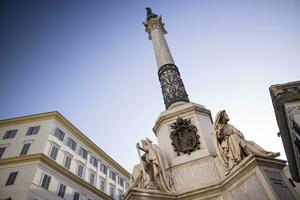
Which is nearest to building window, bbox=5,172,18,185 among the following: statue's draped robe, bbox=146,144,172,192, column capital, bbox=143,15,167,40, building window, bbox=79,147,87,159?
building window, bbox=79,147,87,159

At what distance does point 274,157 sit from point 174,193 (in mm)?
2800

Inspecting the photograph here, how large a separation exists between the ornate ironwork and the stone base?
4394 mm

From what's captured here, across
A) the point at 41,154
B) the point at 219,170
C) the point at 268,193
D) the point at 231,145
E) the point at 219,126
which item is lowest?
the point at 268,193

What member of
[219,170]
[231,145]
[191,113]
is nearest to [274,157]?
[231,145]

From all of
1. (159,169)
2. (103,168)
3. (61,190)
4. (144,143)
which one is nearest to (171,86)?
(144,143)

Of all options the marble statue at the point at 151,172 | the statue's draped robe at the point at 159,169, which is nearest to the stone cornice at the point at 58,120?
the marble statue at the point at 151,172

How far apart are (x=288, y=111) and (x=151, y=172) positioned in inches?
330

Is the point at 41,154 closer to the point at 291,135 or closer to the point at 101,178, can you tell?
the point at 101,178

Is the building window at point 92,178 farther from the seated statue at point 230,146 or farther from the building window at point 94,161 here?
the seated statue at point 230,146

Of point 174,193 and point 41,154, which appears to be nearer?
point 174,193

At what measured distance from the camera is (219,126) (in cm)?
670

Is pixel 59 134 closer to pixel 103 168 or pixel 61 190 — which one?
pixel 61 190

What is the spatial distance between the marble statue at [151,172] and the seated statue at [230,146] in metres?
1.71

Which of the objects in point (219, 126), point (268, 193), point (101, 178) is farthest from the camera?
point (101, 178)
